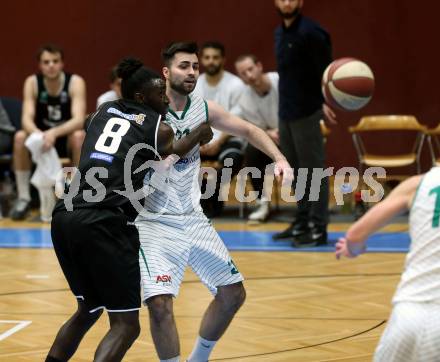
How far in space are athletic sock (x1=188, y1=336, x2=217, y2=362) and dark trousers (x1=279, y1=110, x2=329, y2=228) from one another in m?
4.09

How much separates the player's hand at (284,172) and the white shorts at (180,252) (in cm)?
46

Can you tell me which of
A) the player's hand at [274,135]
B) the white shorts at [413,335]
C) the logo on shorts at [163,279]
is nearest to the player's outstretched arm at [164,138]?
the logo on shorts at [163,279]

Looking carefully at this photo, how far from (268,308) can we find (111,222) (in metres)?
2.45

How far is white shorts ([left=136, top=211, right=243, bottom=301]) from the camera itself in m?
5.10

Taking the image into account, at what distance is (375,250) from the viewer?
9359mm

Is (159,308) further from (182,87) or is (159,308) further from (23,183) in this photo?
(23,183)

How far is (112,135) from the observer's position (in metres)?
4.82

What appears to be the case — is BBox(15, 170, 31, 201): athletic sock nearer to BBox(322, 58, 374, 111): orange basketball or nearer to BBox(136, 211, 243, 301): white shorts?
BBox(322, 58, 374, 111): orange basketball

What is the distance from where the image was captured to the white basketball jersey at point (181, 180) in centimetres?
529

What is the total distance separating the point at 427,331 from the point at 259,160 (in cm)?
717

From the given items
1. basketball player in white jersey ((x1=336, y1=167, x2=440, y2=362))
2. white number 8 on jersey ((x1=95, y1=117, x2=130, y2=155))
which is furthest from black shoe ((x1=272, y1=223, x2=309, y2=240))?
basketball player in white jersey ((x1=336, y1=167, x2=440, y2=362))

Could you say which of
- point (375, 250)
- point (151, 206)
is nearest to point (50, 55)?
point (375, 250)

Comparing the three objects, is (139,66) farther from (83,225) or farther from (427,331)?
(427,331)

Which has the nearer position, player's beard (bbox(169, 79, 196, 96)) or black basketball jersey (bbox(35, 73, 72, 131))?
player's beard (bbox(169, 79, 196, 96))
